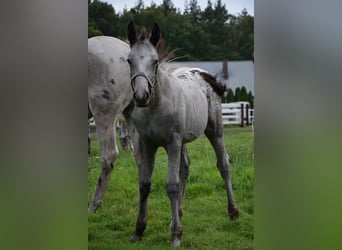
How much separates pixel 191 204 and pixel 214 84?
0.69 meters

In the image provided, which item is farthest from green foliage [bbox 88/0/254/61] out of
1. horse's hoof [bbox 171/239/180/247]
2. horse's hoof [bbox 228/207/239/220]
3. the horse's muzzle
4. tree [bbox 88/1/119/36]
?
horse's hoof [bbox 171/239/180/247]

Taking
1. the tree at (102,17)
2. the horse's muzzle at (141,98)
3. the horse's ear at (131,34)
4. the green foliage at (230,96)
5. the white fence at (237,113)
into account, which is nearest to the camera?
the horse's muzzle at (141,98)

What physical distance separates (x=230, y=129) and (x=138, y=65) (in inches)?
29.6

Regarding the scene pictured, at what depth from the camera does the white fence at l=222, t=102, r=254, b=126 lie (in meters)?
2.36

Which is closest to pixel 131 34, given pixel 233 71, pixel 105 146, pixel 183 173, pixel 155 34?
pixel 155 34

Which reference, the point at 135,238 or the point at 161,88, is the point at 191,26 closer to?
the point at 161,88

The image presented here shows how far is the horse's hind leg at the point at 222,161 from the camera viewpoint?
2443 millimetres

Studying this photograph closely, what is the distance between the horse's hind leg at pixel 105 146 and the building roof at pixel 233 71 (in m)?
0.49

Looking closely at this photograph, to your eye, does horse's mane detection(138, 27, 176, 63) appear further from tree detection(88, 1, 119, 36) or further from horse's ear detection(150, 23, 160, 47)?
tree detection(88, 1, 119, 36)

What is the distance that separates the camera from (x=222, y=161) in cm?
255

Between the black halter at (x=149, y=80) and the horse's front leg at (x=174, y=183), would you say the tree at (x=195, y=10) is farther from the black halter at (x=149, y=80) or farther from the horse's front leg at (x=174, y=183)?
the horse's front leg at (x=174, y=183)

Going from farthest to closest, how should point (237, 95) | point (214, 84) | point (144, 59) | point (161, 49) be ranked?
1. point (214, 84)
2. point (237, 95)
3. point (161, 49)
4. point (144, 59)

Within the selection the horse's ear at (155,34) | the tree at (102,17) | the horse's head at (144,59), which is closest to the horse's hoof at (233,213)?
the horse's head at (144,59)
